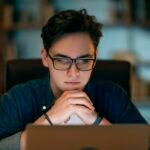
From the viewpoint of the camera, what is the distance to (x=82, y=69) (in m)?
1.53

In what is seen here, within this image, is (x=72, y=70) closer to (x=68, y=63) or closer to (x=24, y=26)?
(x=68, y=63)

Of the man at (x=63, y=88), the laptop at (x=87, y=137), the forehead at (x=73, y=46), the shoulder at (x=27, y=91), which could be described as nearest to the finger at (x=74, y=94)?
the man at (x=63, y=88)

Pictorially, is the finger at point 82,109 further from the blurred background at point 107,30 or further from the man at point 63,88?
the blurred background at point 107,30

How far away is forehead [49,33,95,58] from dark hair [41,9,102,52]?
0.05 ft

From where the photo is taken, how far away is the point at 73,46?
4.99 feet

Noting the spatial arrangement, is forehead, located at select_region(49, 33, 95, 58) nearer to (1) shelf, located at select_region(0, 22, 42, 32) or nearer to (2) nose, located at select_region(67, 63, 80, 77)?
(2) nose, located at select_region(67, 63, 80, 77)

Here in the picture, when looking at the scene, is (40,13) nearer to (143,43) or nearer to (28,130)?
(143,43)

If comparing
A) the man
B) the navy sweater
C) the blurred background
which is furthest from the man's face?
the blurred background

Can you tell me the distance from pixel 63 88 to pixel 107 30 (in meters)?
2.69

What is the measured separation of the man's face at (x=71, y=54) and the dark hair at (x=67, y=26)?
0.02 m

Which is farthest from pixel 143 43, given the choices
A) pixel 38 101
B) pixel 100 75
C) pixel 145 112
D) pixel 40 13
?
pixel 38 101

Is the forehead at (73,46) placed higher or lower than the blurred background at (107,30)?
higher

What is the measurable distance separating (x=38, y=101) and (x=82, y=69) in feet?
0.92

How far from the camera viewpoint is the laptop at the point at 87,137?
112cm
